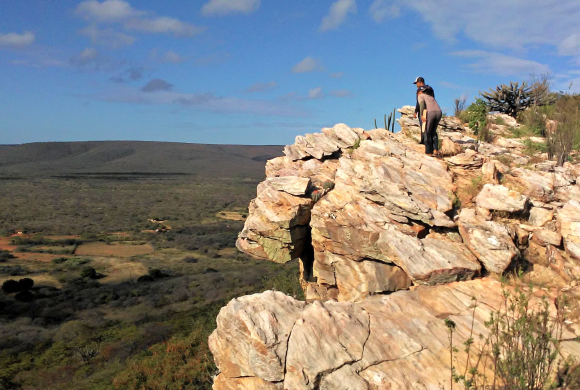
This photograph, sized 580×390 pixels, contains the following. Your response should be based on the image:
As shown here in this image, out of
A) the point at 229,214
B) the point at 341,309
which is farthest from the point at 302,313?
the point at 229,214

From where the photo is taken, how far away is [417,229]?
12625 mm

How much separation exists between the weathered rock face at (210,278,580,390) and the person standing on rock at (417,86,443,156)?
644 centimetres

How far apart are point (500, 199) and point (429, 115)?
4.05 metres

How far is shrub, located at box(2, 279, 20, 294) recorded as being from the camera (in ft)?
113

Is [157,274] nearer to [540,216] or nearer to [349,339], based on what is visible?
[349,339]

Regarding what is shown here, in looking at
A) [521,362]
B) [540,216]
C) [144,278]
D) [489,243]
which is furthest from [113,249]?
[521,362]

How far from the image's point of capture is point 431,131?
1536cm

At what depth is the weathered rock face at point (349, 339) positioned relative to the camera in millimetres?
8438

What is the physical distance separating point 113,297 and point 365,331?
3092 cm

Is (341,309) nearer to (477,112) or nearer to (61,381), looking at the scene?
(477,112)

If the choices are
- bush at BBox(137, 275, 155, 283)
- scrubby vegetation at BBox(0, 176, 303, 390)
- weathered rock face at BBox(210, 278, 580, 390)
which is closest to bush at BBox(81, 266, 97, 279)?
scrubby vegetation at BBox(0, 176, 303, 390)

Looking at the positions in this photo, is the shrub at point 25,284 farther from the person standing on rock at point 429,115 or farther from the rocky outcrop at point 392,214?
the person standing on rock at point 429,115

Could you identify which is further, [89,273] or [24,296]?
[89,273]

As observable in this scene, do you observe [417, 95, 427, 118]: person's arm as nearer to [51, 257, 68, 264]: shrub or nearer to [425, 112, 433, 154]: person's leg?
[425, 112, 433, 154]: person's leg
